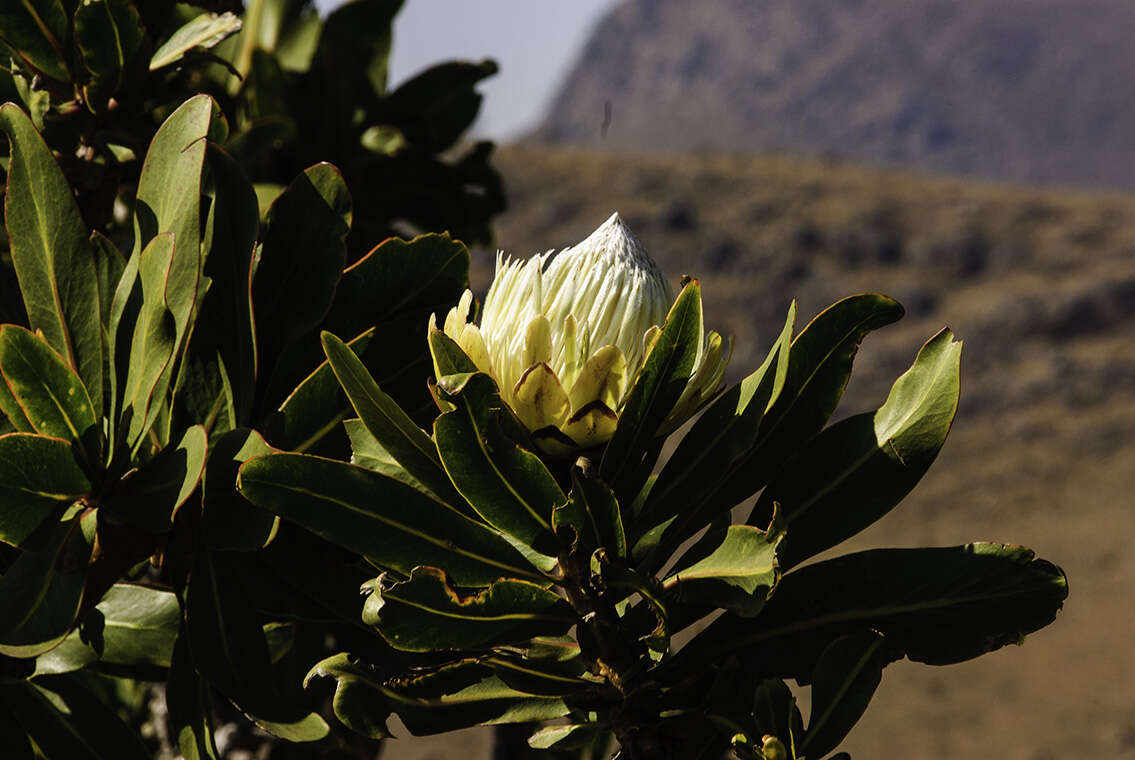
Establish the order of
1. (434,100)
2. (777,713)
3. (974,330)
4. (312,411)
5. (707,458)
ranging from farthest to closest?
(974,330), (434,100), (312,411), (707,458), (777,713)

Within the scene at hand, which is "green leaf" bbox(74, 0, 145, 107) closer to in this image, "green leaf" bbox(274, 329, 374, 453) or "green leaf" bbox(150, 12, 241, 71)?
"green leaf" bbox(150, 12, 241, 71)

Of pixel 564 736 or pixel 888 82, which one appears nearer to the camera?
pixel 564 736

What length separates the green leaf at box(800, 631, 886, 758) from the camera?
838mm

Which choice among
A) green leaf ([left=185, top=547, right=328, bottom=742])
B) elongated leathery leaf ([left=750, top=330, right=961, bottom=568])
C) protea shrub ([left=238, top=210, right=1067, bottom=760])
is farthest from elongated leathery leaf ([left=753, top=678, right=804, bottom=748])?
green leaf ([left=185, top=547, right=328, bottom=742])

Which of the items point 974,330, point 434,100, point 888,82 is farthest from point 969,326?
point 888,82

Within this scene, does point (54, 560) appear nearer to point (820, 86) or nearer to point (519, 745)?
point (519, 745)

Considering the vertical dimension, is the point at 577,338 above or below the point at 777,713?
above

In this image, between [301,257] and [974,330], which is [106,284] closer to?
[301,257]

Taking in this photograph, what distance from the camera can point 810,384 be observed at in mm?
926

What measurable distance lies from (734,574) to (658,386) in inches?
6.0

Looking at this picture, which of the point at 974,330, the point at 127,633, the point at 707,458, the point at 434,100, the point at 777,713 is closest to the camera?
the point at 777,713

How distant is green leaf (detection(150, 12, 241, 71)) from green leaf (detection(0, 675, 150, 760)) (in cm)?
68

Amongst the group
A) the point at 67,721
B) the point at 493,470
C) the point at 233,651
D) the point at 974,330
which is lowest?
the point at 974,330

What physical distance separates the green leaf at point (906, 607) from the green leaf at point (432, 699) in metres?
0.15
